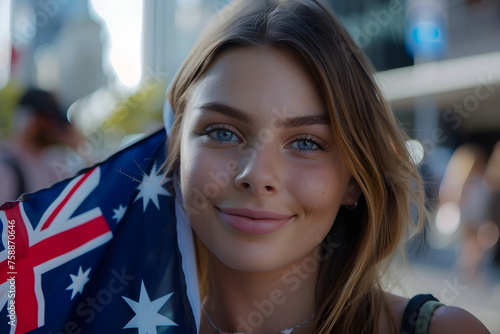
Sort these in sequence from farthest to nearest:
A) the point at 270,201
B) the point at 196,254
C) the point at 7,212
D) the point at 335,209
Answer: the point at 196,254
the point at 7,212
the point at 335,209
the point at 270,201

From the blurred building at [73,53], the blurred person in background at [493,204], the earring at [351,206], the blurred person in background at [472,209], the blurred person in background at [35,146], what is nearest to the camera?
the earring at [351,206]

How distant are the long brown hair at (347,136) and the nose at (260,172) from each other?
223mm

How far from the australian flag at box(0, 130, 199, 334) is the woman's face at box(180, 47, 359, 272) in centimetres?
32

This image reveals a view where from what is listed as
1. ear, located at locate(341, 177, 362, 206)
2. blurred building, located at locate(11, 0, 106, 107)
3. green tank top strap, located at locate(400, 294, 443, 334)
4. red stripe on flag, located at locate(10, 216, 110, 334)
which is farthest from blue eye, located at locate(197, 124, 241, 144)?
blurred building, located at locate(11, 0, 106, 107)

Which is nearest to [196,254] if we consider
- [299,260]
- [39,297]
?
[299,260]

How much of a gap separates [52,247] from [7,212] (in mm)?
188

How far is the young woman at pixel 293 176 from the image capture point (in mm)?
1654

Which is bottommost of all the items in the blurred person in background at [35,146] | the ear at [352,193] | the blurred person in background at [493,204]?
the ear at [352,193]

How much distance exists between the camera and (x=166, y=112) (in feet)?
7.13

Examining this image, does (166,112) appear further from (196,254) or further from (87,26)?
(87,26)

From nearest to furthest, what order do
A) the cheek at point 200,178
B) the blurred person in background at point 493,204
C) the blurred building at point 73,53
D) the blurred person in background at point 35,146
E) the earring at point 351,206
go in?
the cheek at point 200,178 → the earring at point 351,206 → the blurred person in background at point 35,146 → the blurred person in background at point 493,204 → the blurred building at point 73,53

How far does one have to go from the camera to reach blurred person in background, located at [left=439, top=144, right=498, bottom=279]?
22.7 ft

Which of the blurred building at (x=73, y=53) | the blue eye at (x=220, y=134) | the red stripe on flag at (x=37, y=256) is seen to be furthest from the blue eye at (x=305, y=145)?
the blurred building at (x=73, y=53)

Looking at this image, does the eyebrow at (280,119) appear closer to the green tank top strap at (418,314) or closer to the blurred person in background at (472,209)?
the green tank top strap at (418,314)
